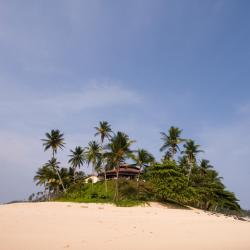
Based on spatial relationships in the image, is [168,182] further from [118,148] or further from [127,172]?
[127,172]

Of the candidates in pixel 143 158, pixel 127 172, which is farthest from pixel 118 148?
pixel 127 172

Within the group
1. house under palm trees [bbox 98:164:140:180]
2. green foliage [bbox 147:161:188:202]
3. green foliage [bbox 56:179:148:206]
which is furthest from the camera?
house under palm trees [bbox 98:164:140:180]

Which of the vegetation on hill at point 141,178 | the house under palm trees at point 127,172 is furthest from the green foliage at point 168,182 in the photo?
the house under palm trees at point 127,172

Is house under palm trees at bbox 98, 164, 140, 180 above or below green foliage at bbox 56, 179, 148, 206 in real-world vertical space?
above

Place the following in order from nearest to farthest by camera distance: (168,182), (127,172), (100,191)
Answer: (168,182) < (100,191) < (127,172)

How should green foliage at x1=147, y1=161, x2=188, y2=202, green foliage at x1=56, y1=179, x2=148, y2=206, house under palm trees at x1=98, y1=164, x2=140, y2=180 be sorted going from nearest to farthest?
green foliage at x1=147, y1=161, x2=188, y2=202, green foliage at x1=56, y1=179, x2=148, y2=206, house under palm trees at x1=98, y1=164, x2=140, y2=180

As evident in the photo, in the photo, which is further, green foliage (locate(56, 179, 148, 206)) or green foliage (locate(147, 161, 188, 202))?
green foliage (locate(56, 179, 148, 206))

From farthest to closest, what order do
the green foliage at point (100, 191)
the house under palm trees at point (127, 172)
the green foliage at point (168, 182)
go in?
the house under palm trees at point (127, 172) < the green foliage at point (100, 191) < the green foliage at point (168, 182)

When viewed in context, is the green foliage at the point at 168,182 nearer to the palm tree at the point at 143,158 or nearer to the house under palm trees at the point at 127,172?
the palm tree at the point at 143,158

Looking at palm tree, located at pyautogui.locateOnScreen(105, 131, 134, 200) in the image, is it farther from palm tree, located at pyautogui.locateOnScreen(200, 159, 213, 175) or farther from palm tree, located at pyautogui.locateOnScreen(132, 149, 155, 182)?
palm tree, located at pyautogui.locateOnScreen(200, 159, 213, 175)

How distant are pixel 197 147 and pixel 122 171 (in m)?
15.6

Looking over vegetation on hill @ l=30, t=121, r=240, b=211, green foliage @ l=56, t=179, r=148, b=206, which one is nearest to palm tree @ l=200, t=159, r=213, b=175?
vegetation on hill @ l=30, t=121, r=240, b=211

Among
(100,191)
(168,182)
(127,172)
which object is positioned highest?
(127,172)

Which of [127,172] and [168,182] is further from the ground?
[127,172]
